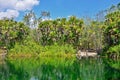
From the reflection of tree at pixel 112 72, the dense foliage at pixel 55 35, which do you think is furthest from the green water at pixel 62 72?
the dense foliage at pixel 55 35

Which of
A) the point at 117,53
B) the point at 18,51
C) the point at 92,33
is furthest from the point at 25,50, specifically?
the point at 117,53

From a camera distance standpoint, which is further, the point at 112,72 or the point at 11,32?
the point at 11,32

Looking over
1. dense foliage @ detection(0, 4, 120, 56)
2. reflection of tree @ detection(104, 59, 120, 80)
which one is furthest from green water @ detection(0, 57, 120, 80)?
dense foliage @ detection(0, 4, 120, 56)

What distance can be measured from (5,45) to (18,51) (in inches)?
283

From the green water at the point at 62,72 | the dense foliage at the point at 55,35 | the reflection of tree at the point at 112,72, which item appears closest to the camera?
the reflection of tree at the point at 112,72

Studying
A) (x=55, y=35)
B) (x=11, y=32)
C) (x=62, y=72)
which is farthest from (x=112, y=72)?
(x=11, y=32)

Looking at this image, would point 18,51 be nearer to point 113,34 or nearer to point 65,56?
point 65,56

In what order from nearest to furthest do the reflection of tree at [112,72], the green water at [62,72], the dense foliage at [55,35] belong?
the reflection of tree at [112,72] → the green water at [62,72] → the dense foliage at [55,35]

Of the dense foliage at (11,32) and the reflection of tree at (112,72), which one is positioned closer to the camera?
the reflection of tree at (112,72)

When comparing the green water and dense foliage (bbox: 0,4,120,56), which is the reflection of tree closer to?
the green water

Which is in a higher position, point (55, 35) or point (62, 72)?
point (55, 35)

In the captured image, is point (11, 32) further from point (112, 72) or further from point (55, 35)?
point (112, 72)

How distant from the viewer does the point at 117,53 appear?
71250 millimetres

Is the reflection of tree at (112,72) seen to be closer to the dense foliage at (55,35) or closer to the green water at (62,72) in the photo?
the green water at (62,72)
